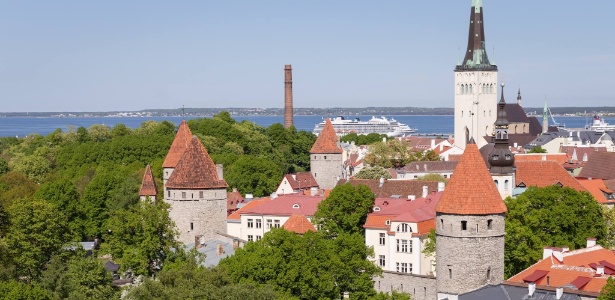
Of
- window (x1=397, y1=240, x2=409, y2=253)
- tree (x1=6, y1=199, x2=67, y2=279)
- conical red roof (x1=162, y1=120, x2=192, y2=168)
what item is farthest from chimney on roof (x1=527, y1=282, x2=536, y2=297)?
conical red roof (x1=162, y1=120, x2=192, y2=168)

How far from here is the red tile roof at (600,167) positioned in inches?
2737

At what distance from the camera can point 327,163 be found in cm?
7744

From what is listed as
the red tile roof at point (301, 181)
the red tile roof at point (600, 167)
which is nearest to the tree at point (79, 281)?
the red tile roof at point (301, 181)

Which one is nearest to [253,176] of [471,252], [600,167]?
[600,167]

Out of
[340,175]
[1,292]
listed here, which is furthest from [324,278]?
[340,175]

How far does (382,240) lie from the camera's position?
48.8 meters

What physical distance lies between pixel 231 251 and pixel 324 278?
43.8 feet

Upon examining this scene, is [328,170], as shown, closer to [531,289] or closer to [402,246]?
[402,246]

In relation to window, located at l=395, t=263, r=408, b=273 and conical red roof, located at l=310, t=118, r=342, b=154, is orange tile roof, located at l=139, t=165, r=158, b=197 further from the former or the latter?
window, located at l=395, t=263, r=408, b=273

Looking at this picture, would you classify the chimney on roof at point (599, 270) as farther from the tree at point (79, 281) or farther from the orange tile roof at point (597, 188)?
the orange tile roof at point (597, 188)

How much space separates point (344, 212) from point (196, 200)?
9.59 meters

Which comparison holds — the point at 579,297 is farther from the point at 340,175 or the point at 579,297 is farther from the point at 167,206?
the point at 340,175

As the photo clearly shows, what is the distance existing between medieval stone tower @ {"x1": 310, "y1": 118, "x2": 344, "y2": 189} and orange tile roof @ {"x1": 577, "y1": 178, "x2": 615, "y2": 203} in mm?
20198

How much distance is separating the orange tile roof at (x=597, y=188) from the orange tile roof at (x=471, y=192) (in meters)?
23.7
